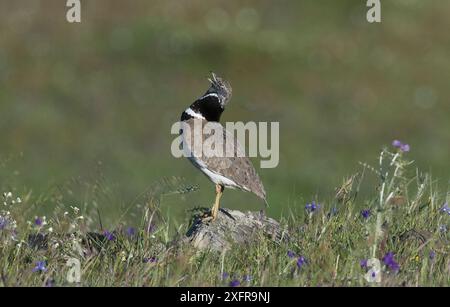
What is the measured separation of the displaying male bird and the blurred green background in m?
11.8

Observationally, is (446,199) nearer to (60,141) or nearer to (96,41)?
(60,141)

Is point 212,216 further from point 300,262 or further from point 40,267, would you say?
point 40,267

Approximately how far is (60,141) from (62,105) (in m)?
1.88

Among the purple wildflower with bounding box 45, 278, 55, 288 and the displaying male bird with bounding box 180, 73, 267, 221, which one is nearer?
the purple wildflower with bounding box 45, 278, 55, 288

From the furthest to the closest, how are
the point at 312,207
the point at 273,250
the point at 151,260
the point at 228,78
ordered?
the point at 228,78
the point at 312,207
the point at 273,250
the point at 151,260

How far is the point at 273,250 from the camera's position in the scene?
26.3 ft

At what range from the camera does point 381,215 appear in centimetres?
742

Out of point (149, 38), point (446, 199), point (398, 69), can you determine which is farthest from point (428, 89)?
point (446, 199)

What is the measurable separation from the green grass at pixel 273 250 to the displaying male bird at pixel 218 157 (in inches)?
23.7

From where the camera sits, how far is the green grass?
23.7ft

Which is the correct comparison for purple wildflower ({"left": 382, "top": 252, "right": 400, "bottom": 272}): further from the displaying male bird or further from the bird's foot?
the displaying male bird

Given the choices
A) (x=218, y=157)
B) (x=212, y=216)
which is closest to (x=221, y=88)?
(x=218, y=157)

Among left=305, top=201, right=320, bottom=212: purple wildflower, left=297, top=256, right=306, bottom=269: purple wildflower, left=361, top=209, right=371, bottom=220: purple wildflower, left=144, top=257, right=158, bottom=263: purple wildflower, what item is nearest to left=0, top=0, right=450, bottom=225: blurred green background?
left=305, top=201, right=320, bottom=212: purple wildflower

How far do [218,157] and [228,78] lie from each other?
17783 mm
